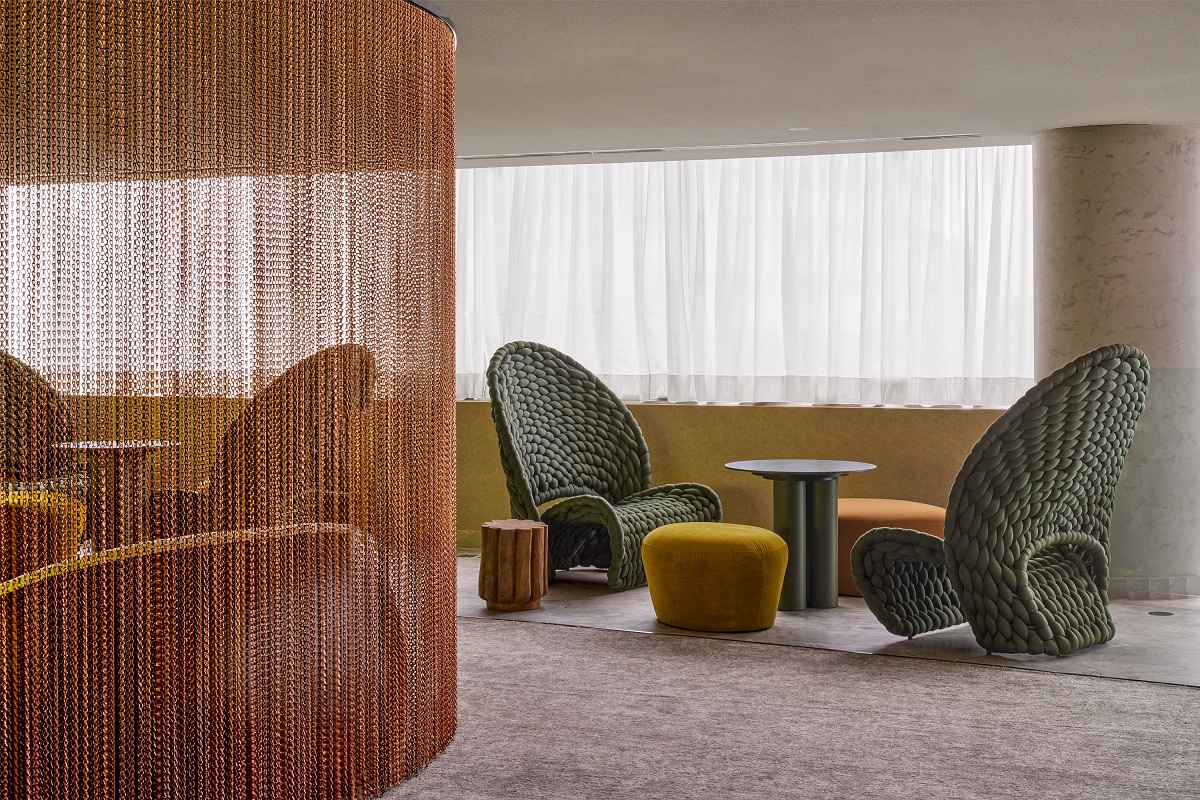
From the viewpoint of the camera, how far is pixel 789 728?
384 centimetres

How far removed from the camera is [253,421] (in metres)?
2.86

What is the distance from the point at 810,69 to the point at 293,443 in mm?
2586

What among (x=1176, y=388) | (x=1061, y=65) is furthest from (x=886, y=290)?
(x=1061, y=65)

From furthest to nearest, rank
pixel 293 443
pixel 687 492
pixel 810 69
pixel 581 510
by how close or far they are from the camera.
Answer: pixel 687 492, pixel 581 510, pixel 810 69, pixel 293 443

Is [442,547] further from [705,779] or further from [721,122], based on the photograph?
[721,122]

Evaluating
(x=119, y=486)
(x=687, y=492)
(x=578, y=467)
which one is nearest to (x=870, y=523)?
(x=687, y=492)

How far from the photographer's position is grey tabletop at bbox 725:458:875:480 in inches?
219

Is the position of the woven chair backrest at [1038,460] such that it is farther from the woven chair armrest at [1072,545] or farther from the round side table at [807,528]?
the round side table at [807,528]

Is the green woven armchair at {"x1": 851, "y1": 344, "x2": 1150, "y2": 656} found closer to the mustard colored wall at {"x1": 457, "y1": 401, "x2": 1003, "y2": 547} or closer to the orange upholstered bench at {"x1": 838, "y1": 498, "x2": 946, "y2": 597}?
the orange upholstered bench at {"x1": 838, "y1": 498, "x2": 946, "y2": 597}

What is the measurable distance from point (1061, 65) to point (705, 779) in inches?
113

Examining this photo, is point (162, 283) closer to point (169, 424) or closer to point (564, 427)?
point (169, 424)

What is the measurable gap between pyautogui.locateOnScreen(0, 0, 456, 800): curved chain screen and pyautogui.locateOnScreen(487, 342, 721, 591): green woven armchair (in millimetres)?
2836

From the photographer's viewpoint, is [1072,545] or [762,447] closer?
[1072,545]

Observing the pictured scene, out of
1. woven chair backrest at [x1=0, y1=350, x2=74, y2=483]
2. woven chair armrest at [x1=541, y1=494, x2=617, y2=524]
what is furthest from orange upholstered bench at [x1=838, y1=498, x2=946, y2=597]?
woven chair backrest at [x1=0, y1=350, x2=74, y2=483]
